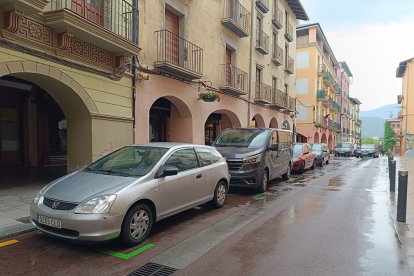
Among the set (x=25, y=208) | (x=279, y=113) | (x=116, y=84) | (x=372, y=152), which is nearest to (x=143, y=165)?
(x=25, y=208)

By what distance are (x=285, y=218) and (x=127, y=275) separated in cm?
376

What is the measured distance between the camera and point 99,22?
928 cm

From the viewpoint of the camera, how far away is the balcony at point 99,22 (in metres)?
7.52

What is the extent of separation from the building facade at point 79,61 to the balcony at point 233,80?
6.02m

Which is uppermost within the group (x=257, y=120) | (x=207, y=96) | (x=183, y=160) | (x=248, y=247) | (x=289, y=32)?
(x=289, y=32)

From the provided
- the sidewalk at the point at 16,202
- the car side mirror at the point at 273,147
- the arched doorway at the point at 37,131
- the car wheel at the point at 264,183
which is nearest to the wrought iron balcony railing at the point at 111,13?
the arched doorway at the point at 37,131

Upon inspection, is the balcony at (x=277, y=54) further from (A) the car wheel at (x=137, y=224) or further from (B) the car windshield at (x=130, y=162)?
(A) the car wheel at (x=137, y=224)

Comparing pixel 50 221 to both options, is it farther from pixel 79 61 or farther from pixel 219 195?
pixel 79 61

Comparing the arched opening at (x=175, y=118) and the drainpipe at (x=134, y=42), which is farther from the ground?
the drainpipe at (x=134, y=42)

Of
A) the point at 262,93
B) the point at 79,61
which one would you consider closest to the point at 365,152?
the point at 262,93

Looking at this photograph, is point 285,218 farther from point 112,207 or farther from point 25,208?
point 25,208

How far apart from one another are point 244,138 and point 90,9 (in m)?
5.82

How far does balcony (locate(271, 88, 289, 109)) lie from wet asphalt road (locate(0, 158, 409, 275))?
48.1ft

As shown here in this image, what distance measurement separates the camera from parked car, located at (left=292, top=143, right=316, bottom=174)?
15148 mm
